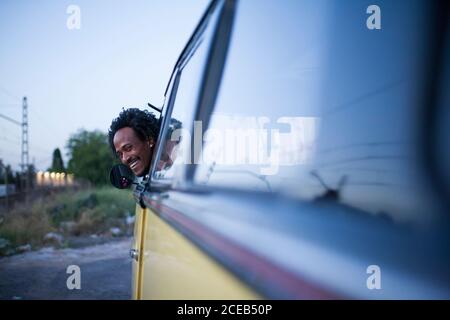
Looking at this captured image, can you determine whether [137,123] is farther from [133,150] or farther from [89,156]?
[89,156]

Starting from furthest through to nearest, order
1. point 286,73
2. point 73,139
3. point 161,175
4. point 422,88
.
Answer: point 73,139, point 161,175, point 286,73, point 422,88

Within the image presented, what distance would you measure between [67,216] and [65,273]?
6.51m

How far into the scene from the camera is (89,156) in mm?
17266

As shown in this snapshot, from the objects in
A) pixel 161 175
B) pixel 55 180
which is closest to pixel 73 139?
pixel 55 180

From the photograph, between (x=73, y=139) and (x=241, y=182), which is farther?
(x=73, y=139)

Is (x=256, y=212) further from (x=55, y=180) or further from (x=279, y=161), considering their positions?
(x=55, y=180)

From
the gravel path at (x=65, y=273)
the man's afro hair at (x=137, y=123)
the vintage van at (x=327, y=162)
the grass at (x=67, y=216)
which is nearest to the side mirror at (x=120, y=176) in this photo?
the man's afro hair at (x=137, y=123)

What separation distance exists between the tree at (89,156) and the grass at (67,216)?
0.64 metres

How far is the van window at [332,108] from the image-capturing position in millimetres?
704

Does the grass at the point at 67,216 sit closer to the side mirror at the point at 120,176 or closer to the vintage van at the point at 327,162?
the side mirror at the point at 120,176

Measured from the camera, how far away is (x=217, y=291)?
852 millimetres

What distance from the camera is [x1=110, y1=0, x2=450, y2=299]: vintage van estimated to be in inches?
25.3

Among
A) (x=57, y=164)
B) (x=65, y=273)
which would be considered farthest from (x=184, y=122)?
(x=57, y=164)

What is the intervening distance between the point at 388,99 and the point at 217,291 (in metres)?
0.43
